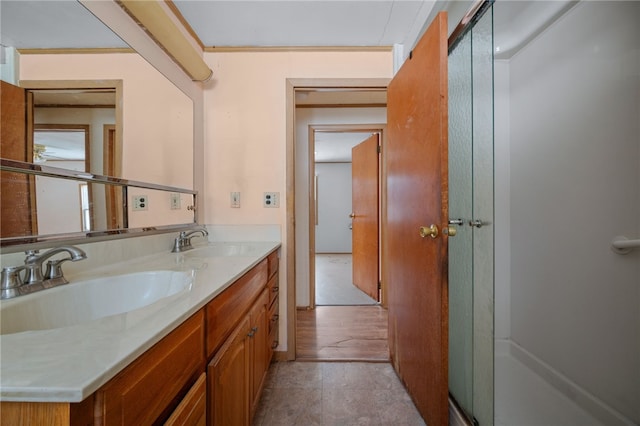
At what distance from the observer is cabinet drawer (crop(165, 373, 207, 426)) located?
0.55 metres

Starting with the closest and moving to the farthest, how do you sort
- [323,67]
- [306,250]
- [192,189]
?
1. [192,189]
2. [323,67]
3. [306,250]

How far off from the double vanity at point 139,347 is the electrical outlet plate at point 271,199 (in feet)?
2.02

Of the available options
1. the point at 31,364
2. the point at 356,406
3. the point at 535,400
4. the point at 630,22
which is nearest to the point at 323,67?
the point at 630,22

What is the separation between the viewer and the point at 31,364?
0.36 metres

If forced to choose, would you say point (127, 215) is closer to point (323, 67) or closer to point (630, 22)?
point (323, 67)

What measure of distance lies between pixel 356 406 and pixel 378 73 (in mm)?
2108

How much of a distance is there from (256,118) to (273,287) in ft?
3.87

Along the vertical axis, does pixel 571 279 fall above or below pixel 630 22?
below

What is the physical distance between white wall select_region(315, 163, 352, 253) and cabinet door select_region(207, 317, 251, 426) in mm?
4769

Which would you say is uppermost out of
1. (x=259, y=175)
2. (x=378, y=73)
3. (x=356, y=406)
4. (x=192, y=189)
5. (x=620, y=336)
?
(x=378, y=73)

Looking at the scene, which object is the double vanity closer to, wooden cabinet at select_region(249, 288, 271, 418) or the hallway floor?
wooden cabinet at select_region(249, 288, 271, 418)

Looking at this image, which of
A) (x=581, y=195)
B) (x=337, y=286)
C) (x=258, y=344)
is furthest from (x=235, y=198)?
(x=337, y=286)

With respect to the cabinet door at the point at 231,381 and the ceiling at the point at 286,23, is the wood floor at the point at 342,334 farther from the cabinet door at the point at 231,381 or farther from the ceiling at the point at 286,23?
the ceiling at the point at 286,23

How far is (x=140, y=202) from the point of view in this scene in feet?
3.84
